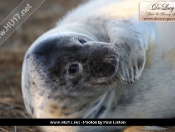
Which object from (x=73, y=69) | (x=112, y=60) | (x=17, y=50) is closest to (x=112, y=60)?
(x=112, y=60)

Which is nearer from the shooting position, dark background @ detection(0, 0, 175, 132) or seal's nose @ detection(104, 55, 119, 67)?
seal's nose @ detection(104, 55, 119, 67)

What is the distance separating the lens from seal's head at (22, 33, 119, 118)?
190 cm

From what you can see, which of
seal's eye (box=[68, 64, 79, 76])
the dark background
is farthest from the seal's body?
the dark background

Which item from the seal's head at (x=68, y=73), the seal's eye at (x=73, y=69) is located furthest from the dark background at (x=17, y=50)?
the seal's eye at (x=73, y=69)

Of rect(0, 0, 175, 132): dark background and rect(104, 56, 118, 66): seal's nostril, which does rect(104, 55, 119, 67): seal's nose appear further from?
rect(0, 0, 175, 132): dark background

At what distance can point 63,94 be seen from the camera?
1.97m

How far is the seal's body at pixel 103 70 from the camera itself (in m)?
1.94

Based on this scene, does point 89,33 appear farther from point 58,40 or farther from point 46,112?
point 46,112

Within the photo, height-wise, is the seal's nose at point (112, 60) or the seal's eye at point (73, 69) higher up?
the seal's nose at point (112, 60)

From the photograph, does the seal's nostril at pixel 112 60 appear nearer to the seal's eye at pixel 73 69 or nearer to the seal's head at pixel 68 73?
the seal's head at pixel 68 73

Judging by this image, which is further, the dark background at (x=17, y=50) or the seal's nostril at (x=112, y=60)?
the dark background at (x=17, y=50)

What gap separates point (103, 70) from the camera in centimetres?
188

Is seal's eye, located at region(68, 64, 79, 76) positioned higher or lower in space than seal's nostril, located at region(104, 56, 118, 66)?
lower

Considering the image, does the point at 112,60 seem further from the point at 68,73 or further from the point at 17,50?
the point at 17,50
